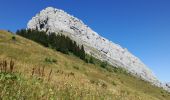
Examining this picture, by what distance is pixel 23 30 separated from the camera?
115 meters

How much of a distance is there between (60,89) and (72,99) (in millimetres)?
964

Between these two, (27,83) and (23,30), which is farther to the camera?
(23,30)

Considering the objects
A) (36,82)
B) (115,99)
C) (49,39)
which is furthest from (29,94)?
(49,39)

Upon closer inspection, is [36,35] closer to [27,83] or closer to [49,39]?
[49,39]

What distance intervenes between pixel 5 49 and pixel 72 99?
1339 inches

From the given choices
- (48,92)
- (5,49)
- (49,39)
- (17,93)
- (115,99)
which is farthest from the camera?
(49,39)

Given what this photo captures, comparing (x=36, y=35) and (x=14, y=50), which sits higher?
(x=36, y=35)

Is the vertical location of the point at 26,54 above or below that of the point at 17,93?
above

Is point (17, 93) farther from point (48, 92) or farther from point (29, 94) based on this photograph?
point (48, 92)

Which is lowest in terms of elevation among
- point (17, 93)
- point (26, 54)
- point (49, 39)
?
point (17, 93)

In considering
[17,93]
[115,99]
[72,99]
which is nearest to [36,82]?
[72,99]

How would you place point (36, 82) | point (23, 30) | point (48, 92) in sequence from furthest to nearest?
point (23, 30) → point (36, 82) → point (48, 92)

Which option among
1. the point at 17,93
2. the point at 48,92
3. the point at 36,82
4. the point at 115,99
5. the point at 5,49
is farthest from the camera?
the point at 5,49

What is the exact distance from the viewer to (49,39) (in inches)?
3829
